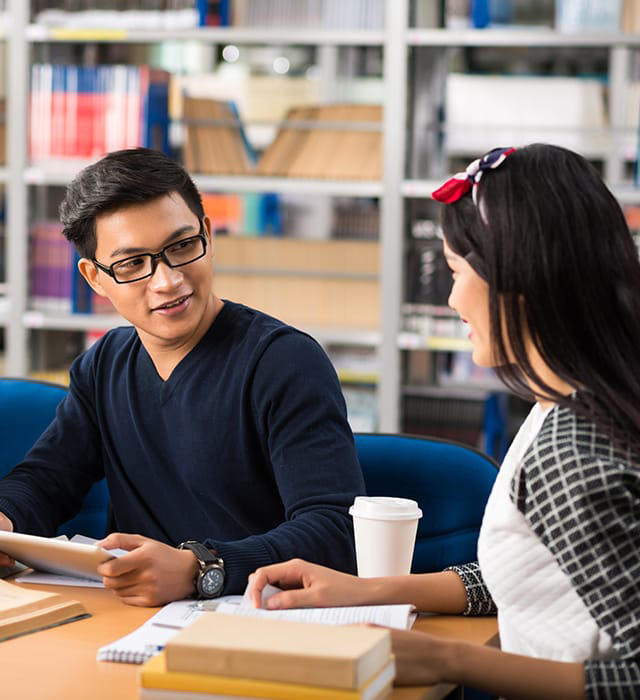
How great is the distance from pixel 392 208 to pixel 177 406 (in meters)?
1.68

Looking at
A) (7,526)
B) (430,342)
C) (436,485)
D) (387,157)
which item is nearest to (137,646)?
(7,526)

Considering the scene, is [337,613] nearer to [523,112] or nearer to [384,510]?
[384,510]

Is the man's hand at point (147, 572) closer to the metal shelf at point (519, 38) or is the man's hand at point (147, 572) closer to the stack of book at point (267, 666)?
the stack of book at point (267, 666)

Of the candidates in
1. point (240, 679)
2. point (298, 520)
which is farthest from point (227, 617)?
point (298, 520)

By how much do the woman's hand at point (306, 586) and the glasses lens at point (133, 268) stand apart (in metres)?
0.60

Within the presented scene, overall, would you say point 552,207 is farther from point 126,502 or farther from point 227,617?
point 126,502

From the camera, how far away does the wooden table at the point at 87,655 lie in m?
1.16

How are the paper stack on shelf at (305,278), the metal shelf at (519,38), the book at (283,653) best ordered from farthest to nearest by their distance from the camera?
1. the paper stack on shelf at (305,278)
2. the metal shelf at (519,38)
3. the book at (283,653)

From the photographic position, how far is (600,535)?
1097 millimetres

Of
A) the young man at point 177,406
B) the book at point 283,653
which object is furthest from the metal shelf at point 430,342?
the book at point 283,653

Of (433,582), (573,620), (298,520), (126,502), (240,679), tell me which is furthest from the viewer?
(126,502)

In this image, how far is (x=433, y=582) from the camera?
1.42 m

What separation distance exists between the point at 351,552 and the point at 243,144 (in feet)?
7.30

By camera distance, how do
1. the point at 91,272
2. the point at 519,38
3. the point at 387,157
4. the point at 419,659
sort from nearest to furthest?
1. the point at 419,659
2. the point at 91,272
3. the point at 519,38
4. the point at 387,157
